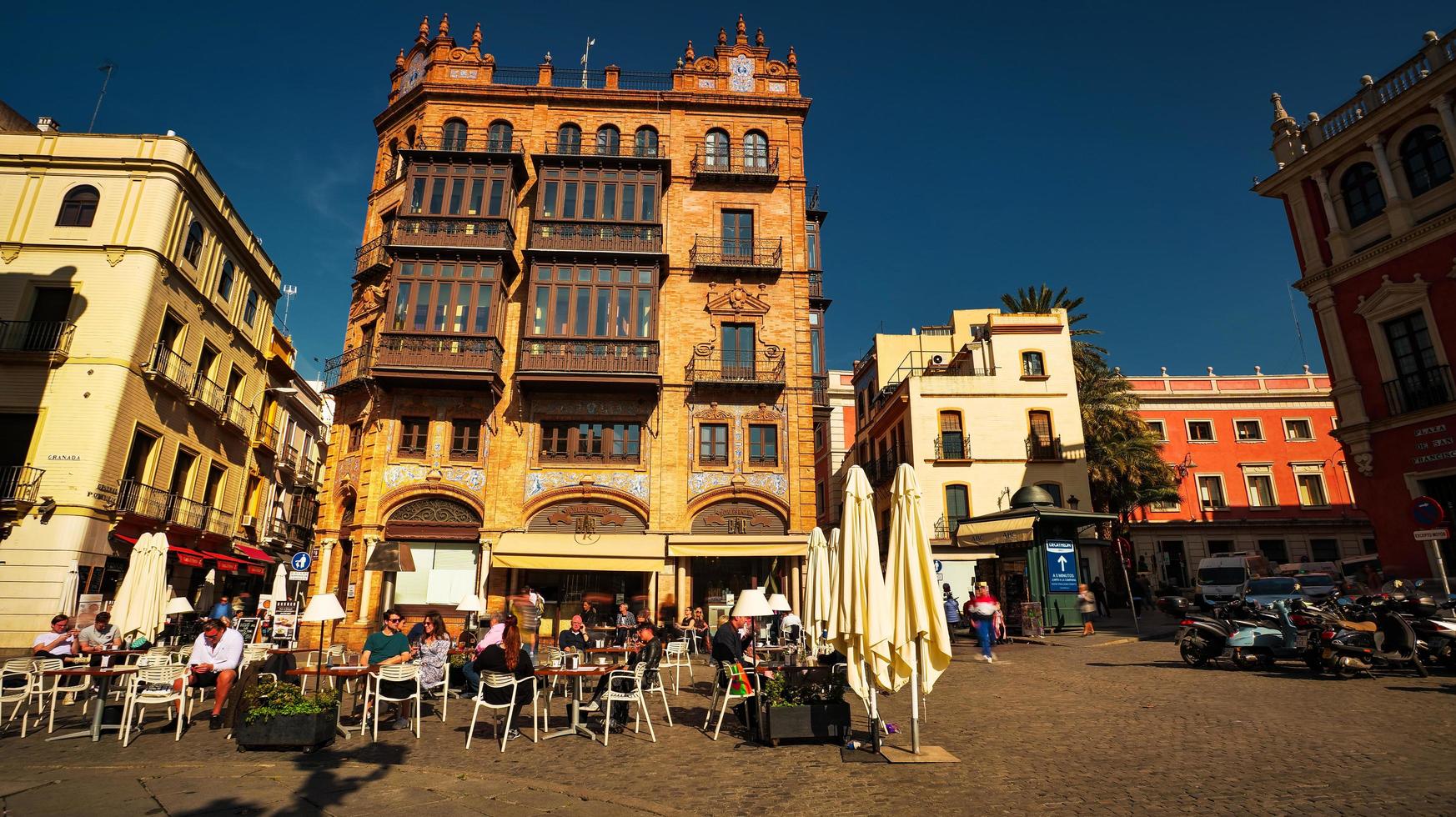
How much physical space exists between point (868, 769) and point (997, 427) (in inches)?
1018

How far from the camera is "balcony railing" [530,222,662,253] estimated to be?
80.6 feet

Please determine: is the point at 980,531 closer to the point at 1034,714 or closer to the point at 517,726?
the point at 1034,714

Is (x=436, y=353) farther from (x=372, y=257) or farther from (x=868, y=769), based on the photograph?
(x=868, y=769)

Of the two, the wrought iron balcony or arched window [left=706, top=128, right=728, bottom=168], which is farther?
arched window [left=706, top=128, right=728, bottom=168]

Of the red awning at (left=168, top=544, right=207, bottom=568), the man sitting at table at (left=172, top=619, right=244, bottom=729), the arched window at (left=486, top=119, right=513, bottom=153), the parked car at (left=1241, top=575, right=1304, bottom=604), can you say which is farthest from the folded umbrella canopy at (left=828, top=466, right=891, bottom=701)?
the red awning at (left=168, top=544, right=207, bottom=568)

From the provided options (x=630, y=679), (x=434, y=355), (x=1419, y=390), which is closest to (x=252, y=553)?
(x=434, y=355)

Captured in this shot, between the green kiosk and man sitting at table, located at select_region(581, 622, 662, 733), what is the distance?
43.4ft

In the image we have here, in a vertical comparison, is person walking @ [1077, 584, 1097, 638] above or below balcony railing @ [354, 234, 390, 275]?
below

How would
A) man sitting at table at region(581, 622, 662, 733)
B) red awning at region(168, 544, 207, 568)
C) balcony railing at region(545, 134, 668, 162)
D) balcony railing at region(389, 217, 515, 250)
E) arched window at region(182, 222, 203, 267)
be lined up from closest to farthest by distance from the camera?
man sitting at table at region(581, 622, 662, 733) → red awning at region(168, 544, 207, 568) → balcony railing at region(389, 217, 515, 250) → arched window at region(182, 222, 203, 267) → balcony railing at region(545, 134, 668, 162)

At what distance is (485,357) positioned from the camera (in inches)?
902

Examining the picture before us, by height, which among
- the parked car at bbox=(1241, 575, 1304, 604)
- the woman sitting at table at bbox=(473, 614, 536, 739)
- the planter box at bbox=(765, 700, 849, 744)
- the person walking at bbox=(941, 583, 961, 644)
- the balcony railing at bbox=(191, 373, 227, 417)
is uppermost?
the balcony railing at bbox=(191, 373, 227, 417)

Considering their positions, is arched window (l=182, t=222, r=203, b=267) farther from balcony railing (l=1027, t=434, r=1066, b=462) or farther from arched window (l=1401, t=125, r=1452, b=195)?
arched window (l=1401, t=125, r=1452, b=195)

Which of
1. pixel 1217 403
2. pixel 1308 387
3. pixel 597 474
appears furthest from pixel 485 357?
pixel 1308 387

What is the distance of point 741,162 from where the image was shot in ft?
88.5
